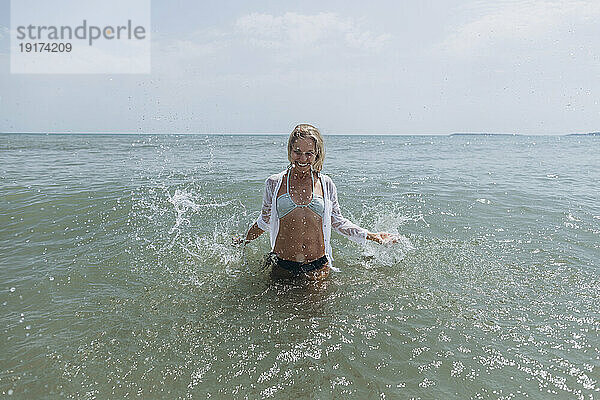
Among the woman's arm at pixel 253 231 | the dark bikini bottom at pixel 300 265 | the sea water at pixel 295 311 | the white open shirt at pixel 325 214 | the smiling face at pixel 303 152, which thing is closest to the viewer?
the sea water at pixel 295 311

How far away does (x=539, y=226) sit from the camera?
8211mm

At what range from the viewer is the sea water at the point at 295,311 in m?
3.43

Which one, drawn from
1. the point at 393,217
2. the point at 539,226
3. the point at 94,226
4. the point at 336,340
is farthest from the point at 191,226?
the point at 539,226

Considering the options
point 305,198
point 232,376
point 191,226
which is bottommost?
point 232,376

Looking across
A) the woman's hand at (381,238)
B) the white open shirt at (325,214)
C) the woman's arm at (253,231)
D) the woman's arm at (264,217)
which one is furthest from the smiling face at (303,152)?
the woman's hand at (381,238)

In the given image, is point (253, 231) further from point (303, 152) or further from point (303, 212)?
point (303, 152)

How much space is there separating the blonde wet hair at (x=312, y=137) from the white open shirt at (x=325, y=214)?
21 cm

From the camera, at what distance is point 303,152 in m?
4.34

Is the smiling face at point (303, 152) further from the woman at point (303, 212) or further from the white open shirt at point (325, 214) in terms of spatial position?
the white open shirt at point (325, 214)

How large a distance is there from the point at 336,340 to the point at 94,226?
6.29m

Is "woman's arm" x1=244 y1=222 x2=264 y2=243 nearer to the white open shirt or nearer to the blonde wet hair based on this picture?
the white open shirt

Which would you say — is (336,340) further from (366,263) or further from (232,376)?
(366,263)

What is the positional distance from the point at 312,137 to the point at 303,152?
20 cm

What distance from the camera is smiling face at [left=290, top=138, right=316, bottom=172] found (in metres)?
4.31
